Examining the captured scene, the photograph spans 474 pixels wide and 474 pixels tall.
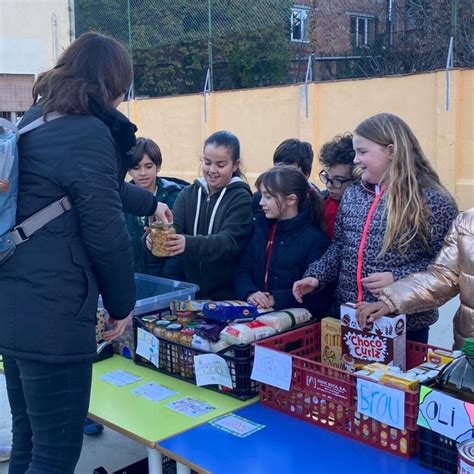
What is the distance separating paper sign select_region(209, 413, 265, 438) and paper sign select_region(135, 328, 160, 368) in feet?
1.43

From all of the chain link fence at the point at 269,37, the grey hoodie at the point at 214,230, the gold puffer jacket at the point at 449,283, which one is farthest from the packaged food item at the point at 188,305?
the chain link fence at the point at 269,37

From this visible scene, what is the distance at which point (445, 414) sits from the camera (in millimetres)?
1430

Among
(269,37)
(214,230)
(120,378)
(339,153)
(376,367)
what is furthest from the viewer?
(269,37)

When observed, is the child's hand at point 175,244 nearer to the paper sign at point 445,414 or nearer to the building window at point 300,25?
the paper sign at point 445,414

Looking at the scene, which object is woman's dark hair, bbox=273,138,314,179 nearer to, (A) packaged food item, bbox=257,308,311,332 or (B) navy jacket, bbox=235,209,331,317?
(B) navy jacket, bbox=235,209,331,317

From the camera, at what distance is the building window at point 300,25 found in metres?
15.1

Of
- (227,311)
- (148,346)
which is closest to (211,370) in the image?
(227,311)

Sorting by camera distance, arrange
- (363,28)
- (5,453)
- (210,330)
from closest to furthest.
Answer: (210,330)
(5,453)
(363,28)

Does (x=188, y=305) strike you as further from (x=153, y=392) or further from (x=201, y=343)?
(x=153, y=392)

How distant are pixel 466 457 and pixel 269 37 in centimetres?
1426

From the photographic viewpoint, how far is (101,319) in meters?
2.18

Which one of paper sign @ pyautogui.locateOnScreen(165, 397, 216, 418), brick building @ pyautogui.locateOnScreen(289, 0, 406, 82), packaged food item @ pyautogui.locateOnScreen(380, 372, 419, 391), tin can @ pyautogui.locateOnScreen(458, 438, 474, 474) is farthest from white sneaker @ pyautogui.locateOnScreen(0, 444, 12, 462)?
brick building @ pyautogui.locateOnScreen(289, 0, 406, 82)

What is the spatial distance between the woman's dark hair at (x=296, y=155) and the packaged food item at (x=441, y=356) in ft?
4.92

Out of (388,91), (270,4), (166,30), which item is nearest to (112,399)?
(388,91)
